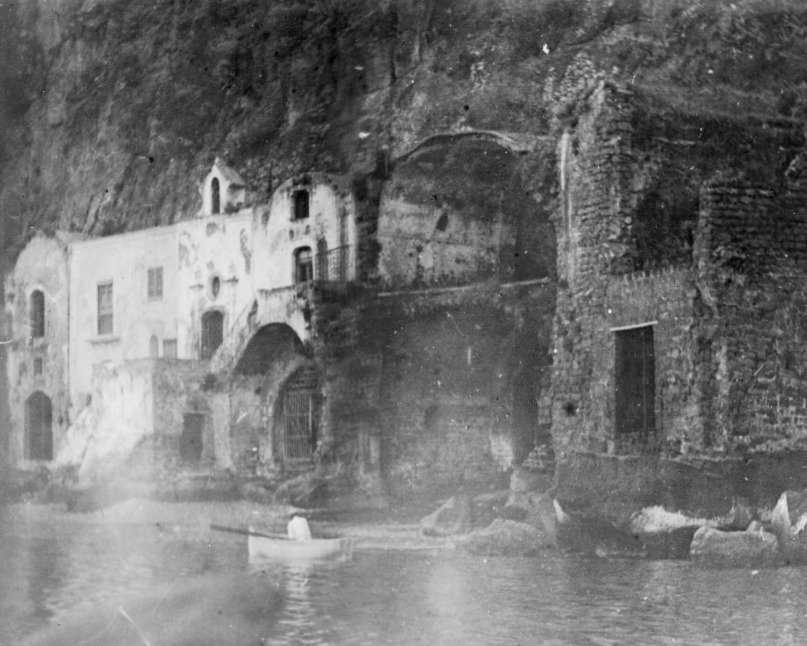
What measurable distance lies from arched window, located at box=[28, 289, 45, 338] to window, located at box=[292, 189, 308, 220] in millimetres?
6909

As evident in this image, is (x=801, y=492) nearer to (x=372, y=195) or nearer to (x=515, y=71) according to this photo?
(x=372, y=195)

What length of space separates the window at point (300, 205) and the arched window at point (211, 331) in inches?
112

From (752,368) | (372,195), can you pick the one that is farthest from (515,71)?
(752,368)

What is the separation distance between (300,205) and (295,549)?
11383 mm

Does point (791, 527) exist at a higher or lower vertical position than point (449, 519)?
higher

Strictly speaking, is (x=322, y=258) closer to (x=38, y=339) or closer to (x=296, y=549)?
(x=38, y=339)

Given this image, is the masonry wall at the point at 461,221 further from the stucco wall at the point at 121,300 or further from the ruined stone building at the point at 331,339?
the stucco wall at the point at 121,300

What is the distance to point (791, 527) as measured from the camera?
69.7ft

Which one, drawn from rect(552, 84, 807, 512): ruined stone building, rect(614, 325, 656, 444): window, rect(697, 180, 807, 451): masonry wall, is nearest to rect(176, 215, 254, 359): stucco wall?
rect(552, 84, 807, 512): ruined stone building

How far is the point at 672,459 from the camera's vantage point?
22938 millimetres

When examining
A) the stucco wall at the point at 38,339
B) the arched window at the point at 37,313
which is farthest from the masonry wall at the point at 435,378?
the arched window at the point at 37,313

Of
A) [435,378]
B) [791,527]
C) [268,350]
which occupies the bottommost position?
[791,527]

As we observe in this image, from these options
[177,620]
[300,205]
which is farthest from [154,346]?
[177,620]

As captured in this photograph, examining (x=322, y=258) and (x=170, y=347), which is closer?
(x=322, y=258)
